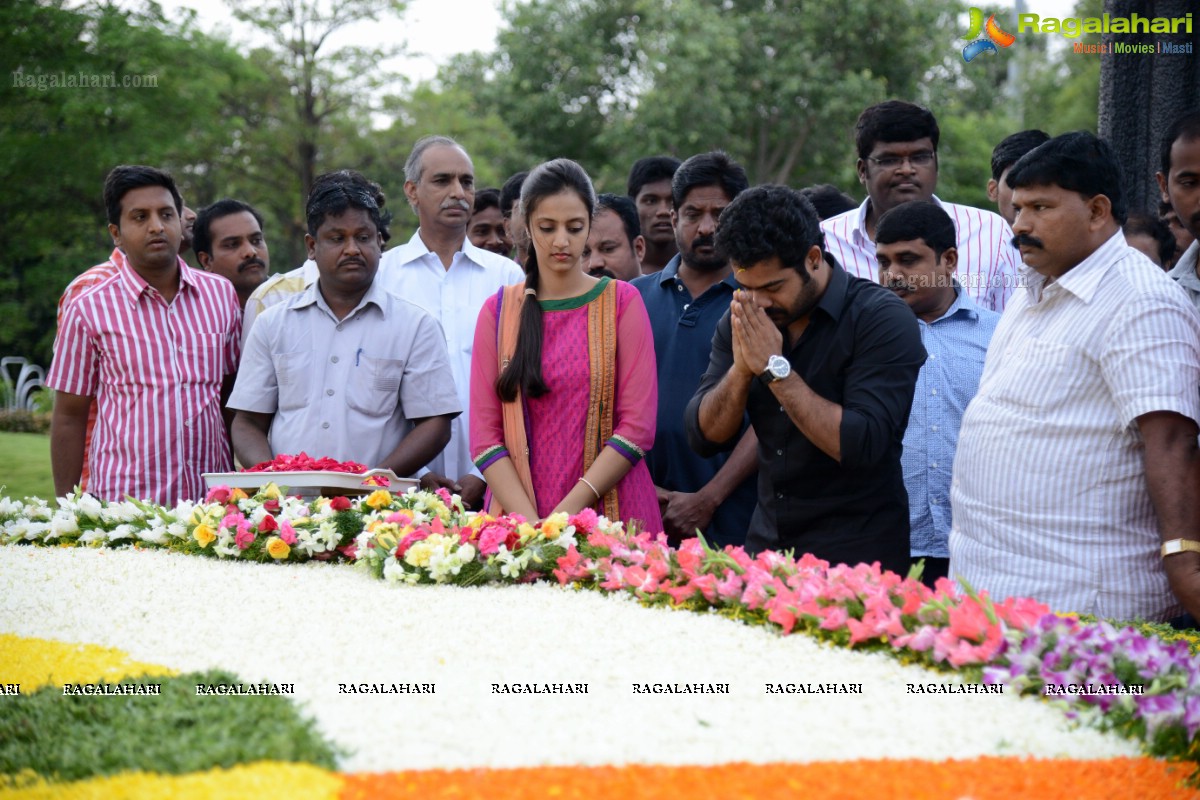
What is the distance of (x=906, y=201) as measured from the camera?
5.41 meters

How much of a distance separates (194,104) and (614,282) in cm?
1827

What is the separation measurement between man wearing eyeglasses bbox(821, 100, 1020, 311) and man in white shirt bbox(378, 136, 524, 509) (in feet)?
5.64

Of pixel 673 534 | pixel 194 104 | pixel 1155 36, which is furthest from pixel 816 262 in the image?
pixel 194 104

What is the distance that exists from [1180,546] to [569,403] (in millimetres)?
2137

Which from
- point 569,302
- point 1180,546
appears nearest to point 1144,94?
point 569,302

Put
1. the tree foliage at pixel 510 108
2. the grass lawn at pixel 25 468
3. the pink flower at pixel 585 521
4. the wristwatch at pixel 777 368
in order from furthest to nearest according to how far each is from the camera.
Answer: the tree foliage at pixel 510 108 < the grass lawn at pixel 25 468 < the pink flower at pixel 585 521 < the wristwatch at pixel 777 368

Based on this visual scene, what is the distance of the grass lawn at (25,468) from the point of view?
11.9m

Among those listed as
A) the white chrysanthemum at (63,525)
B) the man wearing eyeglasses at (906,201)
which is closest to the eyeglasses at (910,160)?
the man wearing eyeglasses at (906,201)

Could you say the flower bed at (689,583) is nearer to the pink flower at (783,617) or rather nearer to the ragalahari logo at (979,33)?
the pink flower at (783,617)

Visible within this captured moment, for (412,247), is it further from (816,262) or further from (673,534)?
(816,262)

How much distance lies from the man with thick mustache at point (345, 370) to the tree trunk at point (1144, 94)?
366 centimetres

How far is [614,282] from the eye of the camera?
15.2 feet

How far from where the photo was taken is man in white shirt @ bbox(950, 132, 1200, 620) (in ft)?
10.6

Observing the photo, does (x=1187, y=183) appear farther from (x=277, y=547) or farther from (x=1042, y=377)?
(x=277, y=547)
